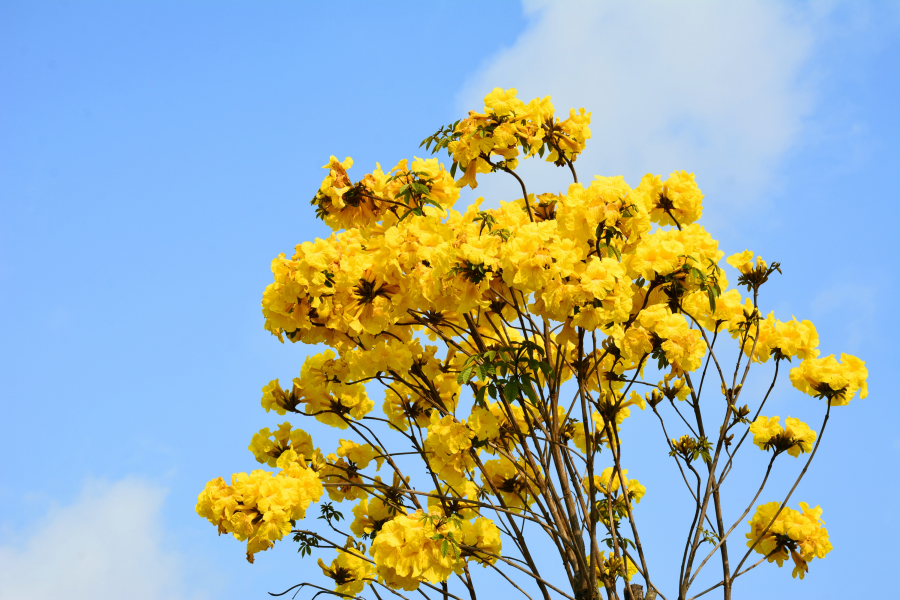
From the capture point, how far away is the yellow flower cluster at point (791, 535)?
343 centimetres

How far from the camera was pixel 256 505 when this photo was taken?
282cm

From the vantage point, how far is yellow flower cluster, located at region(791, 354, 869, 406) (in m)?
3.23

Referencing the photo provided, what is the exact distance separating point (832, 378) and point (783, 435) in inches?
13.8

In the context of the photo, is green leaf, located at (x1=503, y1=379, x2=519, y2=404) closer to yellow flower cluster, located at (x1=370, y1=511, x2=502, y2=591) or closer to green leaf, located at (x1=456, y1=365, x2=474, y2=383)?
green leaf, located at (x1=456, y1=365, x2=474, y2=383)

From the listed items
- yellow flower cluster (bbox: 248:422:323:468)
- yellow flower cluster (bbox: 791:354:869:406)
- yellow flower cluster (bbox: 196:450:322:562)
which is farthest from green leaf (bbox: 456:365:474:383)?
yellow flower cluster (bbox: 791:354:869:406)

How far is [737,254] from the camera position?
11.2ft

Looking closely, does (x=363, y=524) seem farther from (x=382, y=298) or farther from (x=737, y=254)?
(x=737, y=254)

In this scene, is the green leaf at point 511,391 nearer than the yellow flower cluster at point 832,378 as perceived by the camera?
Yes

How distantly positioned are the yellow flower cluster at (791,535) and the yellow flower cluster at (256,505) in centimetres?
217

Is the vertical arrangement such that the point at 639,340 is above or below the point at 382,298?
below

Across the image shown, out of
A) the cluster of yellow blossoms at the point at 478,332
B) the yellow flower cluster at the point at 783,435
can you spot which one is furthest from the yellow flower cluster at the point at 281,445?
the yellow flower cluster at the point at 783,435

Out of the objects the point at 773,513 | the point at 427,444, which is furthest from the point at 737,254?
the point at 427,444

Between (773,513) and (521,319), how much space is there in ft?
5.48

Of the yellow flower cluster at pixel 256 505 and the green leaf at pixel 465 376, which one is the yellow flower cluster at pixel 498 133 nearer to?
the green leaf at pixel 465 376
